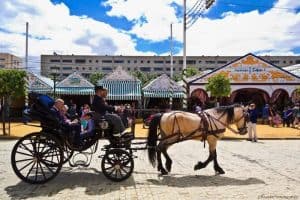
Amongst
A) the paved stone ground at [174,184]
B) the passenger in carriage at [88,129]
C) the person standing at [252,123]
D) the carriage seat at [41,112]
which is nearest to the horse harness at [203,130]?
the paved stone ground at [174,184]

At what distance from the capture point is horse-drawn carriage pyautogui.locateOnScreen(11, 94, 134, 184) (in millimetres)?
7973

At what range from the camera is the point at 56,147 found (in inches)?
316

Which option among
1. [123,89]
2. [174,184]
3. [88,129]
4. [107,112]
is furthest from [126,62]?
[174,184]

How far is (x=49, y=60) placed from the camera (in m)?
117

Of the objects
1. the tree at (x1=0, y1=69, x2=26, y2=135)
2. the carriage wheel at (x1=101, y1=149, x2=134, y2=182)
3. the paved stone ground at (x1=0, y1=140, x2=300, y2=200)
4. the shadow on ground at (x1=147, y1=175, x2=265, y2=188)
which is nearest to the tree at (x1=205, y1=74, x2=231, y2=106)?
the tree at (x1=0, y1=69, x2=26, y2=135)

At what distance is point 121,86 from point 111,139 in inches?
1051

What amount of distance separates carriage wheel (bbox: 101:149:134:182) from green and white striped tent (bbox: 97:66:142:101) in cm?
2577

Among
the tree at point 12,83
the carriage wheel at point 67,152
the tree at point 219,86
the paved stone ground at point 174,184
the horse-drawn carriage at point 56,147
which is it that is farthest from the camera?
the tree at point 219,86

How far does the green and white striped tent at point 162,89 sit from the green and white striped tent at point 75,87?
15.6ft

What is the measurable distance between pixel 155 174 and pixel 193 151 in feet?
16.3

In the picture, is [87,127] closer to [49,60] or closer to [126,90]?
[126,90]

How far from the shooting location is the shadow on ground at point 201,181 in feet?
26.6

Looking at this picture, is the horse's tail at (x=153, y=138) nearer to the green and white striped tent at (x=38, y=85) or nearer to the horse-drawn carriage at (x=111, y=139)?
the horse-drawn carriage at (x=111, y=139)

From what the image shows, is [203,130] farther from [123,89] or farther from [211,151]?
[123,89]
